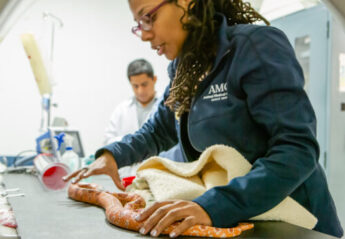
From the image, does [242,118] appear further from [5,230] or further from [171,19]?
[5,230]

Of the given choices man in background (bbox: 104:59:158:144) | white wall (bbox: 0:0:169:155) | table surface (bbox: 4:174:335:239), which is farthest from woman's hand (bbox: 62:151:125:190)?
white wall (bbox: 0:0:169:155)

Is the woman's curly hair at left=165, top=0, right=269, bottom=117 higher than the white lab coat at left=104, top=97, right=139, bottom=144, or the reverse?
the woman's curly hair at left=165, top=0, right=269, bottom=117

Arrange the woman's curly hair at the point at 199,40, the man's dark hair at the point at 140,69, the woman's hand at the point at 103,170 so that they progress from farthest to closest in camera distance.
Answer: the man's dark hair at the point at 140,69
the woman's hand at the point at 103,170
the woman's curly hair at the point at 199,40

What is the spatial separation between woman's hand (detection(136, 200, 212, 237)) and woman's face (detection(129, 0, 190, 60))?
1.52ft

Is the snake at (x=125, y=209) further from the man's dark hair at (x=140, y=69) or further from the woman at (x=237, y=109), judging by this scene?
the man's dark hair at (x=140, y=69)

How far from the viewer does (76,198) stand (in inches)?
40.2

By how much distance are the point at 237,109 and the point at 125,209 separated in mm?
335

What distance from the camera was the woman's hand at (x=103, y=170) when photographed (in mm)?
1120

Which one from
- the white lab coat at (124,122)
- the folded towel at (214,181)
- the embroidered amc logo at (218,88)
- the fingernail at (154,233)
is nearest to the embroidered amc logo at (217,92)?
the embroidered amc logo at (218,88)

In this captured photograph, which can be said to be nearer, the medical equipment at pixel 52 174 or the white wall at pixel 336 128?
the medical equipment at pixel 52 174

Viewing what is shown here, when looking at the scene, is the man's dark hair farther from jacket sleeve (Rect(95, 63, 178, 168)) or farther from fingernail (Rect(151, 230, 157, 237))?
fingernail (Rect(151, 230, 157, 237))

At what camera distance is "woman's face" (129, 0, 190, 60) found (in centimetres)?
94

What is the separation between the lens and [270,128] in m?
0.76

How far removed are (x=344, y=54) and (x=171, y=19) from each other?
2.43 meters
